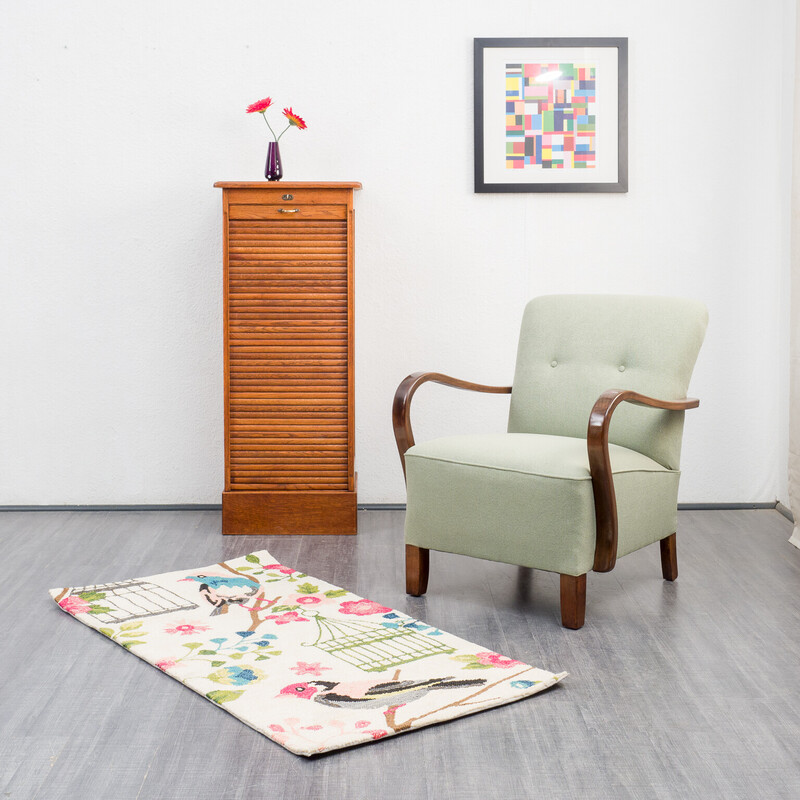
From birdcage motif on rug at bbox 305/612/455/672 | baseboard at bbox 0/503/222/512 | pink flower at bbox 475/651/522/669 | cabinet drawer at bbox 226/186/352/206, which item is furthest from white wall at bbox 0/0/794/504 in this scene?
pink flower at bbox 475/651/522/669

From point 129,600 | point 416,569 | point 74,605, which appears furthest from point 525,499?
point 74,605

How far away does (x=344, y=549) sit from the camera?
3252mm

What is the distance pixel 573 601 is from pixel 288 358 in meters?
1.52

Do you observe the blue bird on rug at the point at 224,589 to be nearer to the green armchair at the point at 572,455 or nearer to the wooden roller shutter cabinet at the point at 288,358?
the green armchair at the point at 572,455

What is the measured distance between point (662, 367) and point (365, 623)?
1161 mm

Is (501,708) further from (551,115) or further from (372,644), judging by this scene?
(551,115)

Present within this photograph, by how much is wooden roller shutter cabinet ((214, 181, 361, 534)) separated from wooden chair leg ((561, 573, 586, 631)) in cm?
123

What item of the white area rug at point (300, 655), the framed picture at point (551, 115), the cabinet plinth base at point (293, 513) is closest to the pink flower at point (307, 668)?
the white area rug at point (300, 655)

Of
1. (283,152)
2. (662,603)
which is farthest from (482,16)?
(662,603)

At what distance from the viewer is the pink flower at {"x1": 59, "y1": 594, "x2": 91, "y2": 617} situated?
8.22 ft

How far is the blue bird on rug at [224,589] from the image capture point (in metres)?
2.59

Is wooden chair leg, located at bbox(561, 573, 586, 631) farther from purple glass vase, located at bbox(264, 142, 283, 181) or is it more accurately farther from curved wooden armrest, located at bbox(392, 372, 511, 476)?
purple glass vase, located at bbox(264, 142, 283, 181)

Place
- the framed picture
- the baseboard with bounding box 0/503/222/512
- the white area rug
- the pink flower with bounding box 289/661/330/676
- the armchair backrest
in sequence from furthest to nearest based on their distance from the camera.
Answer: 1. the baseboard with bounding box 0/503/222/512
2. the framed picture
3. the armchair backrest
4. the pink flower with bounding box 289/661/330/676
5. the white area rug

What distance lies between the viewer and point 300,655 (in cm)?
219
